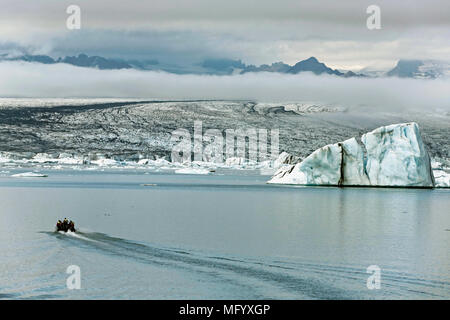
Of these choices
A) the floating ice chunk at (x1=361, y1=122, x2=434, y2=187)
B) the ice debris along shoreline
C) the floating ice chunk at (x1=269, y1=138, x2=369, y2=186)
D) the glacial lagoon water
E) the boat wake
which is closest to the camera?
the boat wake

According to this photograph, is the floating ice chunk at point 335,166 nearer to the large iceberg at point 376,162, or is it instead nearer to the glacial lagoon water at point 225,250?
the large iceberg at point 376,162

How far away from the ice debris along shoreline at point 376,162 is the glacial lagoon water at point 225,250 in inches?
446

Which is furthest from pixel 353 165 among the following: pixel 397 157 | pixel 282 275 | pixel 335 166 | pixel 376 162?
pixel 282 275

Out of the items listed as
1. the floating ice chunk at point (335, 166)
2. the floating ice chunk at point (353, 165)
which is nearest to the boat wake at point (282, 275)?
the floating ice chunk at point (335, 166)

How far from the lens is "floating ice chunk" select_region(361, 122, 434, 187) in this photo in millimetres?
58688

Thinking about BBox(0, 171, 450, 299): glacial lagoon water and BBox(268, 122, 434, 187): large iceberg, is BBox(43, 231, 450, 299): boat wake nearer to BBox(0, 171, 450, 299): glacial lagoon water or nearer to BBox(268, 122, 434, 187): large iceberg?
BBox(0, 171, 450, 299): glacial lagoon water

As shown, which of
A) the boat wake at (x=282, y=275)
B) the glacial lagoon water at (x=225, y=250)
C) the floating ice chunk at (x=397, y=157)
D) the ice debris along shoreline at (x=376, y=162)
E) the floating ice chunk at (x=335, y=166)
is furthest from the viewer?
the floating ice chunk at (x=335, y=166)

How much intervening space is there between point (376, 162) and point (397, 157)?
7.01 feet

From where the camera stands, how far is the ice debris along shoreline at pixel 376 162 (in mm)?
58875

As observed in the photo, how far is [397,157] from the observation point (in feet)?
192

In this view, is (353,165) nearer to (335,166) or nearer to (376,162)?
(335,166)

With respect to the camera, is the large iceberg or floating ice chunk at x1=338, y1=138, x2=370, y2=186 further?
floating ice chunk at x1=338, y1=138, x2=370, y2=186

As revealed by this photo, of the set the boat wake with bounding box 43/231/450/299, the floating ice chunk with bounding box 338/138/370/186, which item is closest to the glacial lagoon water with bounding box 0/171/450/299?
the boat wake with bounding box 43/231/450/299

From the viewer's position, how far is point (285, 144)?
614ft
